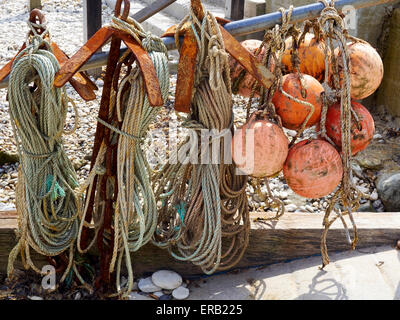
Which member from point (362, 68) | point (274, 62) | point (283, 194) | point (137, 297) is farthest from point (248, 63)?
point (283, 194)

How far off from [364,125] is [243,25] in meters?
0.77

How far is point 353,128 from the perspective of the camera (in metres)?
2.61

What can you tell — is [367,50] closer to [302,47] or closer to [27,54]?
[302,47]

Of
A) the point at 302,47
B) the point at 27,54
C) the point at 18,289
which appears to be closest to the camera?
the point at 27,54

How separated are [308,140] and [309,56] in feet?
1.55

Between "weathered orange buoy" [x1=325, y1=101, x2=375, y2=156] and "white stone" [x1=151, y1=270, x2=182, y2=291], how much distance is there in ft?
3.83

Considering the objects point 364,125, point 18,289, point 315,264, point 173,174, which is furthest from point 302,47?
point 18,289

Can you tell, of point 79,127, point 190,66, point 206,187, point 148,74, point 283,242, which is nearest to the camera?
point 148,74

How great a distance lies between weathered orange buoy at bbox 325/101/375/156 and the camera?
2594 mm

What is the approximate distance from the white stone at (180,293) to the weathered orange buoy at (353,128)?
3.78 feet

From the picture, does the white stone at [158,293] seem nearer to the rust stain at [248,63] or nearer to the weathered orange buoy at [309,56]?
the rust stain at [248,63]

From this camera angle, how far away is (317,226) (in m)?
3.12

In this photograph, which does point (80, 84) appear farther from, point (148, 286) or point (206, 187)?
point (148, 286)

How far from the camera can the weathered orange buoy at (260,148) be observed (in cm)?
247
